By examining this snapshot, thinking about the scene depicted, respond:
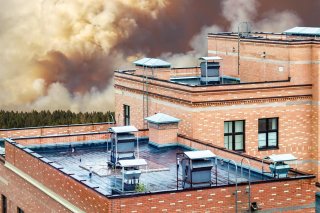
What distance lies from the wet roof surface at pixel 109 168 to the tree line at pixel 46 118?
2978 centimetres

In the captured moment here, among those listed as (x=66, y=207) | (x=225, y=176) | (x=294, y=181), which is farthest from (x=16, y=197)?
(x=294, y=181)

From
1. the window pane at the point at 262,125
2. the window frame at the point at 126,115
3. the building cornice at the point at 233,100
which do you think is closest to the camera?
the building cornice at the point at 233,100

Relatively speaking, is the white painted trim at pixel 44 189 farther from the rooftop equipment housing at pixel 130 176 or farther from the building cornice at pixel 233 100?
the building cornice at pixel 233 100

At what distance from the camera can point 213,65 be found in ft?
179

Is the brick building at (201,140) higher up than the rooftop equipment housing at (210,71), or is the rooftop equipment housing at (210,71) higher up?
the rooftop equipment housing at (210,71)

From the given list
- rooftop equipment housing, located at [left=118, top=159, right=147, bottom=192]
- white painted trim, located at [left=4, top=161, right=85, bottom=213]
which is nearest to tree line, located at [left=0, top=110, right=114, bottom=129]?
white painted trim, located at [left=4, top=161, right=85, bottom=213]

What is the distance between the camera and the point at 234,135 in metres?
50.8

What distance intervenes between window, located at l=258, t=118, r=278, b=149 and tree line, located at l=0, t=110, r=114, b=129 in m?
27.9

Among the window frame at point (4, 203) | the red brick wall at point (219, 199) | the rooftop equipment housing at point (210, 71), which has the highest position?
the rooftop equipment housing at point (210, 71)

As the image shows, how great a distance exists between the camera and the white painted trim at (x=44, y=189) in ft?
125

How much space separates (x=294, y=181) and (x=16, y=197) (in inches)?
648

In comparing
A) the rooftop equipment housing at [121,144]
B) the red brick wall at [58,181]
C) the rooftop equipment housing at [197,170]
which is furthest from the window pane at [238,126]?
the rooftop equipment housing at [197,170]

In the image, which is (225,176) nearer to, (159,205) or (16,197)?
(159,205)

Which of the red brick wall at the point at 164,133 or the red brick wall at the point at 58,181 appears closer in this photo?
the red brick wall at the point at 58,181
